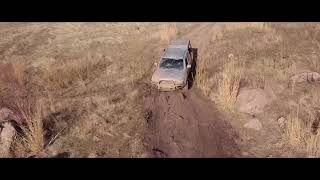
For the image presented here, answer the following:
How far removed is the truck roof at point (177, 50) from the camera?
15.2m

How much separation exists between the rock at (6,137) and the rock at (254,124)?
7388 millimetres

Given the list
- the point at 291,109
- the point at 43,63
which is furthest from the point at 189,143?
the point at 43,63

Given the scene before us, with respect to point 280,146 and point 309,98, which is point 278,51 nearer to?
point 309,98

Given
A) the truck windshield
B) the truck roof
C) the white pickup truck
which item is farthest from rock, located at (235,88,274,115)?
the truck roof

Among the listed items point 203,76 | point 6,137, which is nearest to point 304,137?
point 203,76

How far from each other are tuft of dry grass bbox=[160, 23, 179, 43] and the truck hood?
6.56 m

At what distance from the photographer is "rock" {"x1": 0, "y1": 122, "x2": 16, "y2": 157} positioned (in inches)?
438

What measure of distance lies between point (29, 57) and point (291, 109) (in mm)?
13244

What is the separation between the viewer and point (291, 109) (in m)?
12.5

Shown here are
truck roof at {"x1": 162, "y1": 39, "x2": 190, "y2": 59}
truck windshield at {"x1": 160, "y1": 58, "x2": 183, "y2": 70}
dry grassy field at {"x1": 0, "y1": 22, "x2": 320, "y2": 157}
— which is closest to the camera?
dry grassy field at {"x1": 0, "y1": 22, "x2": 320, "y2": 157}

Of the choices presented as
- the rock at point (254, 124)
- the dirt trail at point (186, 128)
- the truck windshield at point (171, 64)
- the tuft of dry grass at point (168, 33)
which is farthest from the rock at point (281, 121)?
the tuft of dry grass at point (168, 33)

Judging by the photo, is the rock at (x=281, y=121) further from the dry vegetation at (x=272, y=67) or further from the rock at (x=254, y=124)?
the rock at (x=254, y=124)

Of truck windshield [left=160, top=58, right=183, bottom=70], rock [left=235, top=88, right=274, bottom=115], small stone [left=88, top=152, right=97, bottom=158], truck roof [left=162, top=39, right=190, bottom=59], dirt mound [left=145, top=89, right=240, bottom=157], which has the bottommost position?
small stone [left=88, top=152, right=97, bottom=158]

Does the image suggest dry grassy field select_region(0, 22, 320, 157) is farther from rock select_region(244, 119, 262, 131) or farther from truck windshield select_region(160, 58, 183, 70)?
truck windshield select_region(160, 58, 183, 70)
